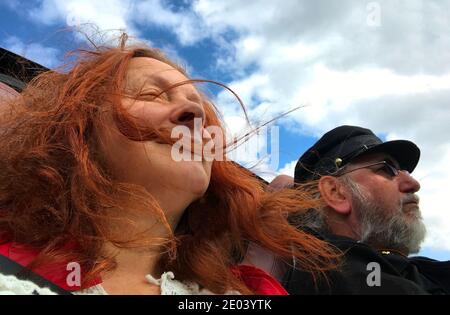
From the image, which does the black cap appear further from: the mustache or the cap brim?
the mustache

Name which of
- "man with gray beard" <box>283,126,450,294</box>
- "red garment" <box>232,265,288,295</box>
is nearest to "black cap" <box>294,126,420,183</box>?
"man with gray beard" <box>283,126,450,294</box>

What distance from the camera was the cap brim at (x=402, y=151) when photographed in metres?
2.13

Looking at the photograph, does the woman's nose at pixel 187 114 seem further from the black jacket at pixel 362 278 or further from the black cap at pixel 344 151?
the black cap at pixel 344 151

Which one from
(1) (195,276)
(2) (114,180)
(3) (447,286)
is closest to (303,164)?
(3) (447,286)

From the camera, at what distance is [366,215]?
Answer: 6.35 ft

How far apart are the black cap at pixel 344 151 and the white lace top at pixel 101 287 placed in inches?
43.6

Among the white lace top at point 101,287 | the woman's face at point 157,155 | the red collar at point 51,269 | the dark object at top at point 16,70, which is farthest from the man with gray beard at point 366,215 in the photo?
the dark object at top at point 16,70

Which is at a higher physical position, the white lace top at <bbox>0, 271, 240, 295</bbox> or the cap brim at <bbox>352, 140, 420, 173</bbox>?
the cap brim at <bbox>352, 140, 420, 173</bbox>

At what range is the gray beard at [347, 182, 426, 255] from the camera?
1.89 meters

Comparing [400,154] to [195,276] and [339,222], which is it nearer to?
[339,222]

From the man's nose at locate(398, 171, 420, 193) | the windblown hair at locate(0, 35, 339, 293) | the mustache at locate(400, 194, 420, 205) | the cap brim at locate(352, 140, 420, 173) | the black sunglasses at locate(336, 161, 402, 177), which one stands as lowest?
the windblown hair at locate(0, 35, 339, 293)

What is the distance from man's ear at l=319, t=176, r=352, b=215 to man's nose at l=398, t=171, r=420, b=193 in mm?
251

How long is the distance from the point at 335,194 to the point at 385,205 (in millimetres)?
236
